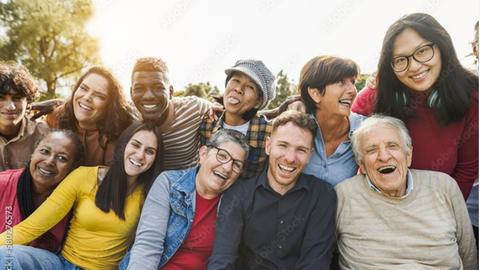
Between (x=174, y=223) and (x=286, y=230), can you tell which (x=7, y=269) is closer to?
(x=174, y=223)

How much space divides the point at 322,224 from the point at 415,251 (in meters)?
0.66

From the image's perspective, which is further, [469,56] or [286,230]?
[469,56]

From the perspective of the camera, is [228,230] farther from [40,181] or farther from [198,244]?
[40,181]

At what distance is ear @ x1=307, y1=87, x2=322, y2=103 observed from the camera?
3766mm

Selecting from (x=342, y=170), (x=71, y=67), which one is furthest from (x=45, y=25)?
(x=342, y=170)

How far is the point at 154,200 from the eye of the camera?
3.46 meters

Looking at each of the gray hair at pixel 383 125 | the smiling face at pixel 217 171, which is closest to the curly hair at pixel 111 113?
the smiling face at pixel 217 171

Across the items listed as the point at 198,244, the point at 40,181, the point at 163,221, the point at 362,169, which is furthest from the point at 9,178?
the point at 362,169

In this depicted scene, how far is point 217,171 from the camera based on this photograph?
3.41m

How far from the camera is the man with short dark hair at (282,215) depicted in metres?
3.14

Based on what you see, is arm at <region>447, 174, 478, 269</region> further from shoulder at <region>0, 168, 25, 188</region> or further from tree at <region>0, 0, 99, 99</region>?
tree at <region>0, 0, 99, 99</region>

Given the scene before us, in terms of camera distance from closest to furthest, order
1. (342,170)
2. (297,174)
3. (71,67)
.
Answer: (297,174) < (342,170) < (71,67)

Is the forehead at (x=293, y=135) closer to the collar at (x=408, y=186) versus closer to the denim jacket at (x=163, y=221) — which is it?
the collar at (x=408, y=186)

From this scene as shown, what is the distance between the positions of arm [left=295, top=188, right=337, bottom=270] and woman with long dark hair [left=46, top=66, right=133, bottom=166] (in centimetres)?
217
